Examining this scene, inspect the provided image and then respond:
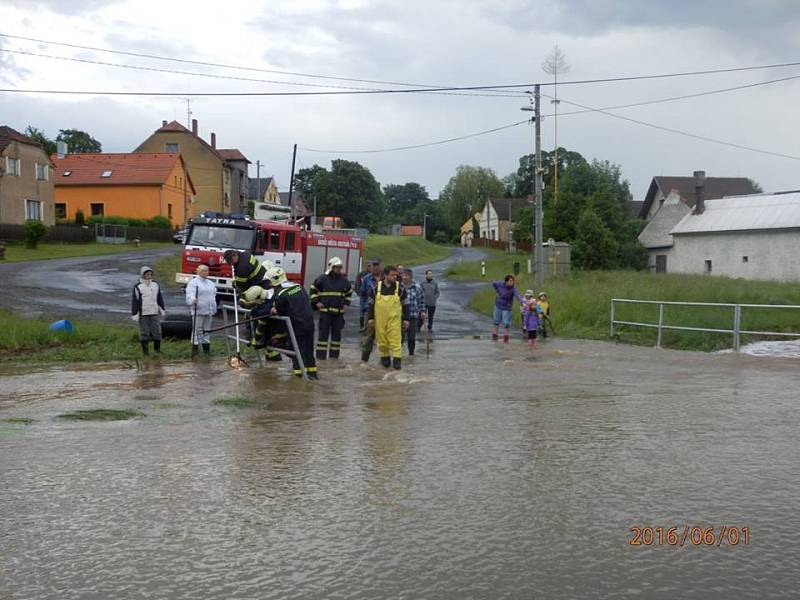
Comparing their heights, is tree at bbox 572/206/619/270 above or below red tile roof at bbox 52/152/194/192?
below

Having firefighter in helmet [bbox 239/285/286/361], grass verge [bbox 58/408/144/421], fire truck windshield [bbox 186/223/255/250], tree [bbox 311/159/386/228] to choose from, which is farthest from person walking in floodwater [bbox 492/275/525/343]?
tree [bbox 311/159/386/228]

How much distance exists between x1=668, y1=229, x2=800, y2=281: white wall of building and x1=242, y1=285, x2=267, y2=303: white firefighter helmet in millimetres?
41472

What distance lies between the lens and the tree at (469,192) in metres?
131

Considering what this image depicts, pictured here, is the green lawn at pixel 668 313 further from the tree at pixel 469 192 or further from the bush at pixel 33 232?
the tree at pixel 469 192

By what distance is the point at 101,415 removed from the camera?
9312mm

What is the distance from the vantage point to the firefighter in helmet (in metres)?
12.7

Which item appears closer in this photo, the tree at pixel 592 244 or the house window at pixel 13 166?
the house window at pixel 13 166

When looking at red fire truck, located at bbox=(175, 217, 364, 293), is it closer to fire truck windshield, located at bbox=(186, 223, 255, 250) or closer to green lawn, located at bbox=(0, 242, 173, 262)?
fire truck windshield, located at bbox=(186, 223, 255, 250)

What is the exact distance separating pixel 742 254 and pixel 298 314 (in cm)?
4496

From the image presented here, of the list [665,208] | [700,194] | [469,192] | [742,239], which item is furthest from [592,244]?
[469,192]

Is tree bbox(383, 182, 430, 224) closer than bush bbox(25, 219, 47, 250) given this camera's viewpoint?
No

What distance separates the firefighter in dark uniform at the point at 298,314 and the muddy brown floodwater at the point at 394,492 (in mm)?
776
